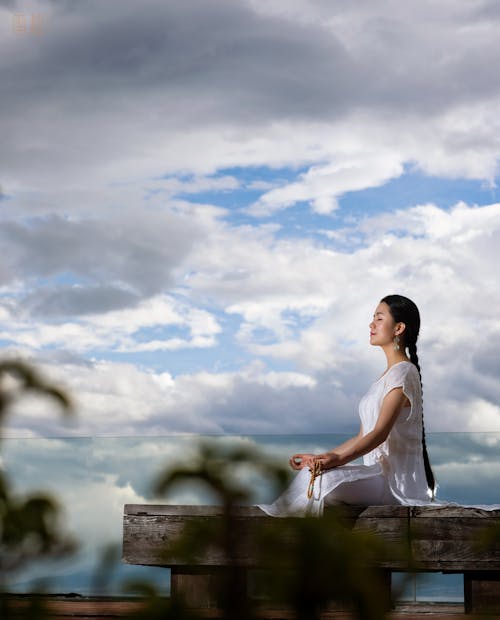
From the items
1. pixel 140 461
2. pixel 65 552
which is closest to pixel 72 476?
pixel 140 461

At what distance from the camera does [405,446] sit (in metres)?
3.55

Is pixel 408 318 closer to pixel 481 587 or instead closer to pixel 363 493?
pixel 363 493

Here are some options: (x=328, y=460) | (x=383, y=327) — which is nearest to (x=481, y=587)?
(x=328, y=460)

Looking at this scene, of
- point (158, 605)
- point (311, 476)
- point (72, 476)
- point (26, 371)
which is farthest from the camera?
point (72, 476)

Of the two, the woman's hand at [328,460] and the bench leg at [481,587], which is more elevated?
the woman's hand at [328,460]

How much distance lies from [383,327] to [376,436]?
52 cm

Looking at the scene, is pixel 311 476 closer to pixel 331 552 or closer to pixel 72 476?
pixel 72 476

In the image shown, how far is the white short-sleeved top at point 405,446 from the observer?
349cm

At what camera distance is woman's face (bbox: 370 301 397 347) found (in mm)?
3701

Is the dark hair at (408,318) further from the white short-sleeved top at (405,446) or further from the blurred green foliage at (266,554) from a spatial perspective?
the blurred green foliage at (266,554)

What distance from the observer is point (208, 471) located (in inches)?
14.9

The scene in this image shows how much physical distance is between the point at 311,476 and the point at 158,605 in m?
2.87

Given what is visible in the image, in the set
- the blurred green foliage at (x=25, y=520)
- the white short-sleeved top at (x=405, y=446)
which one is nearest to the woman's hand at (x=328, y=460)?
the white short-sleeved top at (x=405, y=446)

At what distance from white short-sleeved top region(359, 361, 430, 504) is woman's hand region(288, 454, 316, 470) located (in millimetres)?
400
